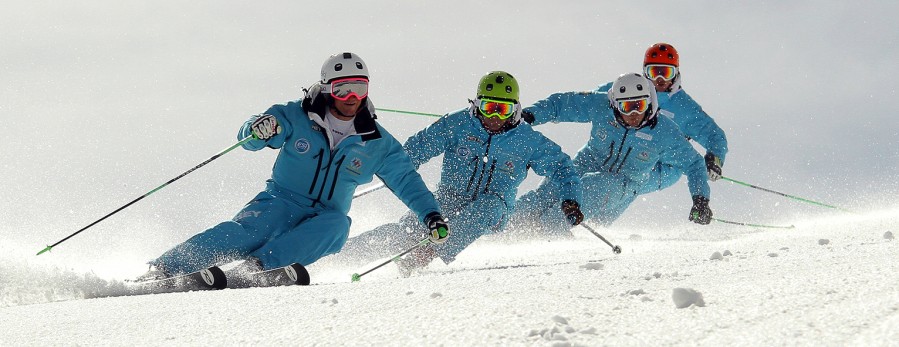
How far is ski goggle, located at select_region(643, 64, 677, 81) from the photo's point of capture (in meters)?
10.8

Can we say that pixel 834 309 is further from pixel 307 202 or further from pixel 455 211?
pixel 455 211

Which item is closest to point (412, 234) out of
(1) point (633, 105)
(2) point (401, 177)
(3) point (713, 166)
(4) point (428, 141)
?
(4) point (428, 141)

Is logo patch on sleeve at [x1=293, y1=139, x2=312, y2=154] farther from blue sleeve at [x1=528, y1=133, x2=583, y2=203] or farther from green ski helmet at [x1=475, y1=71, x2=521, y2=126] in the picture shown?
blue sleeve at [x1=528, y1=133, x2=583, y2=203]

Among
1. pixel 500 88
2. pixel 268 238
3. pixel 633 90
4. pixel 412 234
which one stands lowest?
pixel 268 238

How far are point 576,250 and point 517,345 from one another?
5718 mm

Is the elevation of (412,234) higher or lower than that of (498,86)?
lower

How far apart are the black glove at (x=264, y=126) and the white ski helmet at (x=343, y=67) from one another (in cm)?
57

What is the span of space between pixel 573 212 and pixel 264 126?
8.99 ft

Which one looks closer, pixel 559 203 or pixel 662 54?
pixel 559 203

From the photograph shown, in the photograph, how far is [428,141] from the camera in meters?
8.52

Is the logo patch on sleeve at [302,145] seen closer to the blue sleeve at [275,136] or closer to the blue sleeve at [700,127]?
the blue sleeve at [275,136]

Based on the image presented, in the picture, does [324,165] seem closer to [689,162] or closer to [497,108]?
[497,108]

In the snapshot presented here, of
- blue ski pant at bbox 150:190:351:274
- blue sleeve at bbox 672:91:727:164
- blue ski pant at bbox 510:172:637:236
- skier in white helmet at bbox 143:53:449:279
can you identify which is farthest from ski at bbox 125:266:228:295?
blue sleeve at bbox 672:91:727:164

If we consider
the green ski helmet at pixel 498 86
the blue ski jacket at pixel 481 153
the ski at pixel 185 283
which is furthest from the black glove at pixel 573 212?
the ski at pixel 185 283
